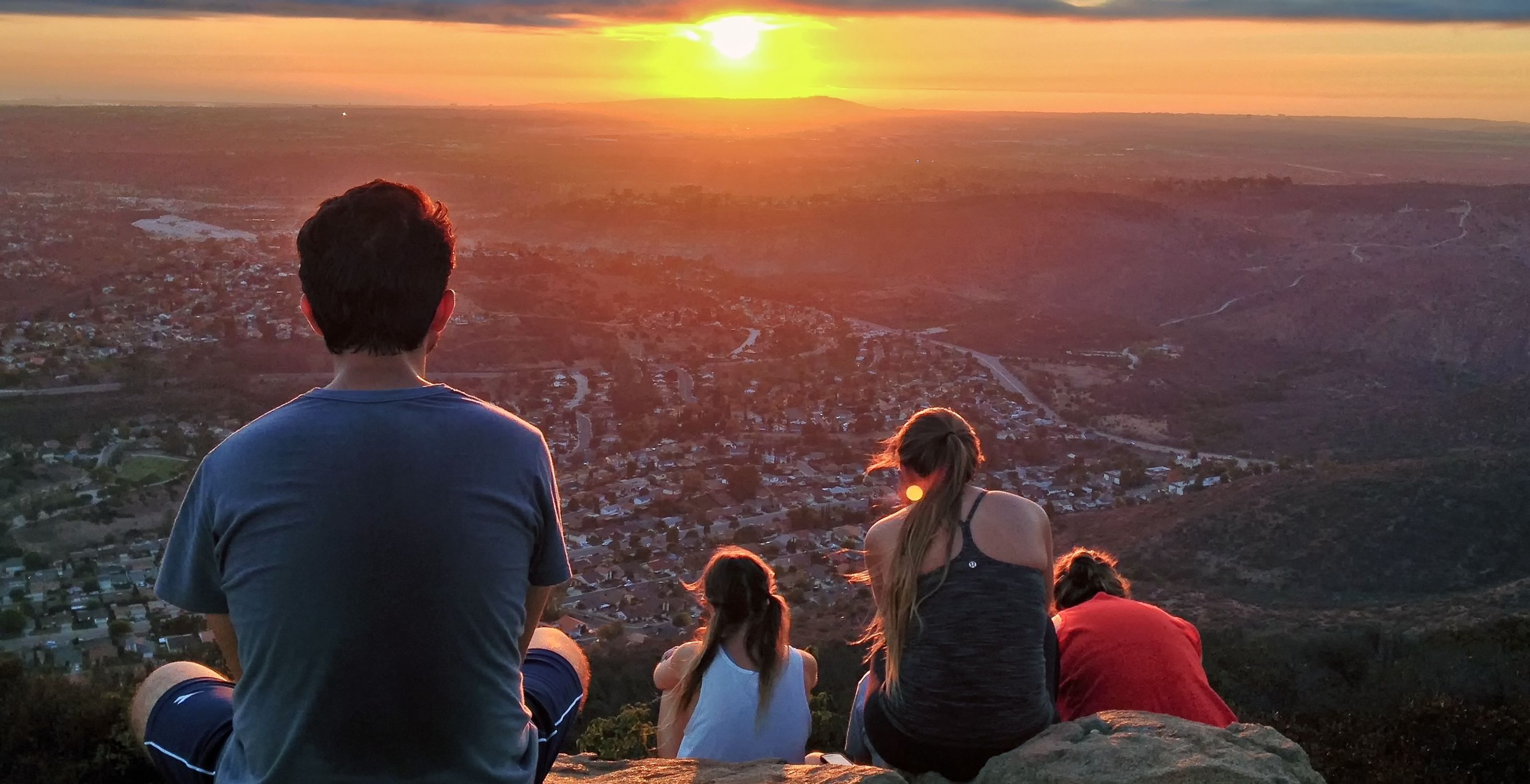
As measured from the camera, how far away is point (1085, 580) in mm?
4121

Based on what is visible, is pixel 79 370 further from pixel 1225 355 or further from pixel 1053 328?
pixel 1225 355

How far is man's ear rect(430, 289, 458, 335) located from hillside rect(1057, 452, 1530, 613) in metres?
11.9

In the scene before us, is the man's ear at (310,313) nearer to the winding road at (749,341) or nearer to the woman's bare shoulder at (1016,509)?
the woman's bare shoulder at (1016,509)

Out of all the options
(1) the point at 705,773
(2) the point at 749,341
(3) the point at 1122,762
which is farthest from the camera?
(2) the point at 749,341

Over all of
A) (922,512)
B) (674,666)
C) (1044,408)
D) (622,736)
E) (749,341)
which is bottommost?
(1044,408)

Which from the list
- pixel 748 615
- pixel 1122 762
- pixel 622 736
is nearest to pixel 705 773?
pixel 748 615

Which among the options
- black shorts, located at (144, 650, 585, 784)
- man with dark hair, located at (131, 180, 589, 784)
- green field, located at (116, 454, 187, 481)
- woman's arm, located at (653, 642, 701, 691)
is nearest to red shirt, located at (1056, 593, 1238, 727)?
woman's arm, located at (653, 642, 701, 691)

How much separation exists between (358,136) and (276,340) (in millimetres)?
64802

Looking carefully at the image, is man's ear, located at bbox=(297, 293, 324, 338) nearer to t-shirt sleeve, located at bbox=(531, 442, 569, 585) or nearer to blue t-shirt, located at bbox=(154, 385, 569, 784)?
blue t-shirt, located at bbox=(154, 385, 569, 784)

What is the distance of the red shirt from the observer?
12.2 feet

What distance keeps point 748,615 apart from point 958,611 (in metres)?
0.92

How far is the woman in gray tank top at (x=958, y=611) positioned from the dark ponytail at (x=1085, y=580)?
2.36ft

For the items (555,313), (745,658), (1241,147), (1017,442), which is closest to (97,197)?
(555,313)

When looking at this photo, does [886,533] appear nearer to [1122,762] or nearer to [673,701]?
[1122,762]
